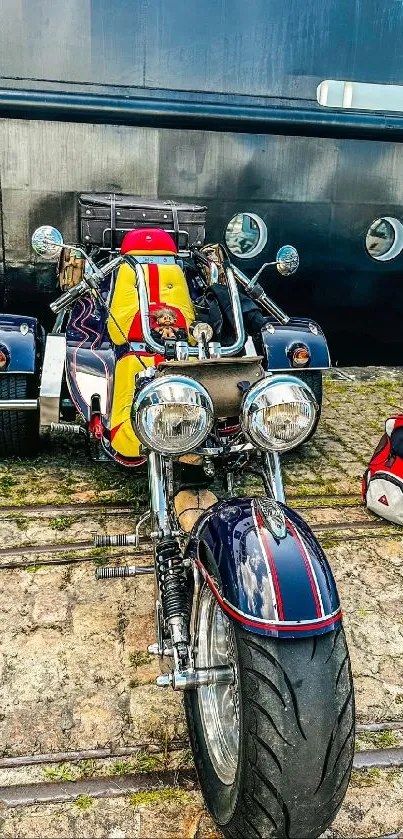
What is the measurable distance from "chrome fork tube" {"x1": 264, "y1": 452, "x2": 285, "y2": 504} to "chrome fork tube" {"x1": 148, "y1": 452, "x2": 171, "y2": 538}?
0.37 meters

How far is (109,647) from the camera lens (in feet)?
A: 9.39

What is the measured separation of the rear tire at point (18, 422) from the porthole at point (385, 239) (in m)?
4.38

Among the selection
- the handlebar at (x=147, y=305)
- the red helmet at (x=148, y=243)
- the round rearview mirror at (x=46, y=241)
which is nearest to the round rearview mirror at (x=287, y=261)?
the handlebar at (x=147, y=305)

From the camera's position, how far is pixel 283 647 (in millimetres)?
1731

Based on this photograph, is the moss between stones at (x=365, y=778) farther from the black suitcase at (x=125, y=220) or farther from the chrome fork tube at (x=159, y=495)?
the black suitcase at (x=125, y=220)

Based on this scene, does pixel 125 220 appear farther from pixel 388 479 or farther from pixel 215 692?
pixel 215 692

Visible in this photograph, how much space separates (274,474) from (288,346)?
2.48 metres

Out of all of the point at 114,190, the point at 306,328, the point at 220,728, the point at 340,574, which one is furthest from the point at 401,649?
the point at 114,190

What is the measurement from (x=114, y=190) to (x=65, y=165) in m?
0.50

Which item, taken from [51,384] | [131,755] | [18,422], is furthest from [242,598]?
[18,422]

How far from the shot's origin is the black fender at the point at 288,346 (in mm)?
4685

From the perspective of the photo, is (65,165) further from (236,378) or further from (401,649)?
(401,649)

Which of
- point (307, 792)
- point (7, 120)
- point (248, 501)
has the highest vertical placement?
point (7, 120)

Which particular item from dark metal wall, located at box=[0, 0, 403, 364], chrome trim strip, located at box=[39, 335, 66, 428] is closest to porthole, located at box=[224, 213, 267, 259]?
dark metal wall, located at box=[0, 0, 403, 364]
